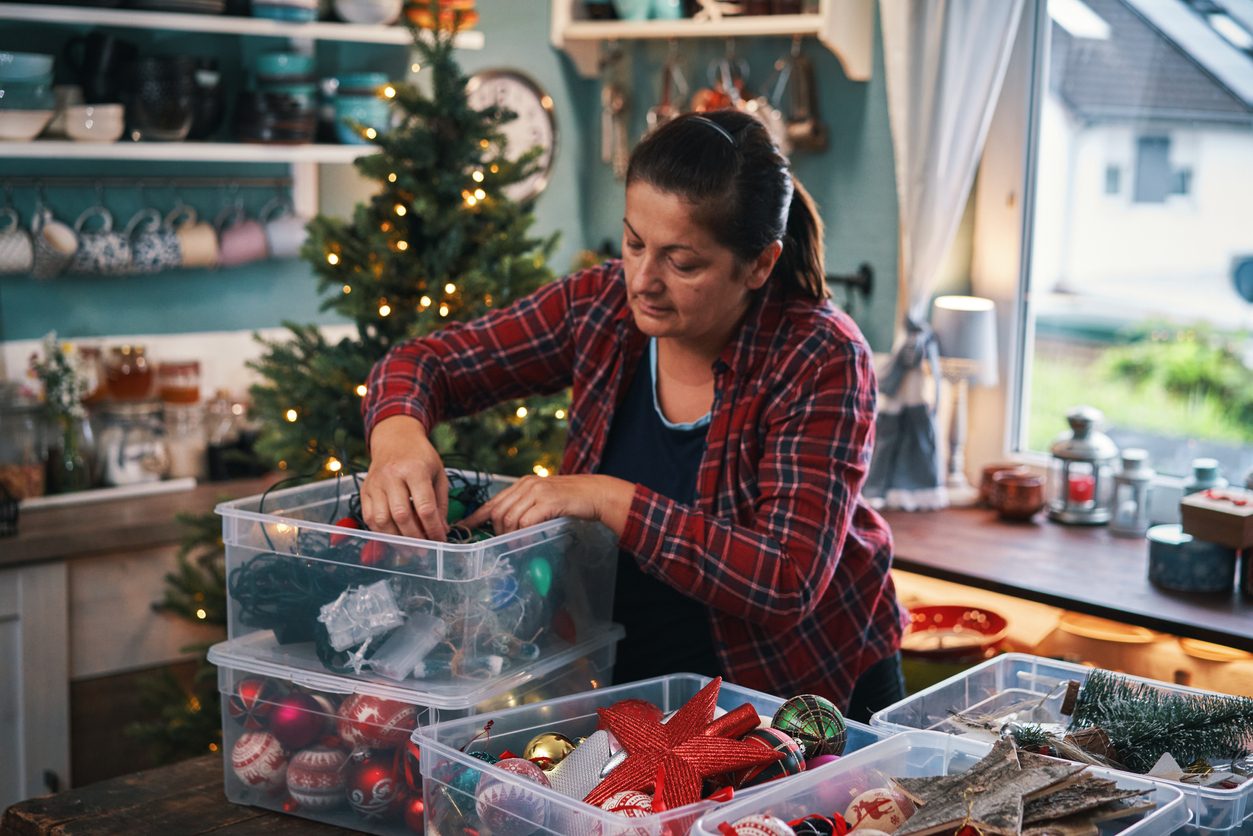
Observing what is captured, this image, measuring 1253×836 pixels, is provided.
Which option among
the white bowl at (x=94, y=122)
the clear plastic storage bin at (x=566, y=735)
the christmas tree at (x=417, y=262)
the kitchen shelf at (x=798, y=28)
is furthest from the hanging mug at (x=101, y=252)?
the clear plastic storage bin at (x=566, y=735)

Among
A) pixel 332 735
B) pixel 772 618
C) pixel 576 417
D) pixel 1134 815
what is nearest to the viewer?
pixel 1134 815

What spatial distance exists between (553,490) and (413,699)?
9.7 inches

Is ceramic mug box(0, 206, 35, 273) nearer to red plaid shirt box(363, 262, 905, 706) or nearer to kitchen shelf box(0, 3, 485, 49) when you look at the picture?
kitchen shelf box(0, 3, 485, 49)

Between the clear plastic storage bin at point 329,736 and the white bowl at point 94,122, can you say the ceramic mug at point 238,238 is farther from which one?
the clear plastic storage bin at point 329,736

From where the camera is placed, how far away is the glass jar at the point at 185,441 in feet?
8.71

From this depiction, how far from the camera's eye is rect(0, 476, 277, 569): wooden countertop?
2186 mm

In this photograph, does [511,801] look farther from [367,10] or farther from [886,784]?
[367,10]

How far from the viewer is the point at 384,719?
1.03m

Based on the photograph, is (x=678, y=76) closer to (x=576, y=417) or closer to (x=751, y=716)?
(x=576, y=417)

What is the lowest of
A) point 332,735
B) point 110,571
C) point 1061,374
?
point 110,571

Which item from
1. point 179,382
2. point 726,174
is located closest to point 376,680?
point 726,174

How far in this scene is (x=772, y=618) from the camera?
1215mm

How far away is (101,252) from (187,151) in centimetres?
30

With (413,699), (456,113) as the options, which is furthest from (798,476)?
(456,113)
